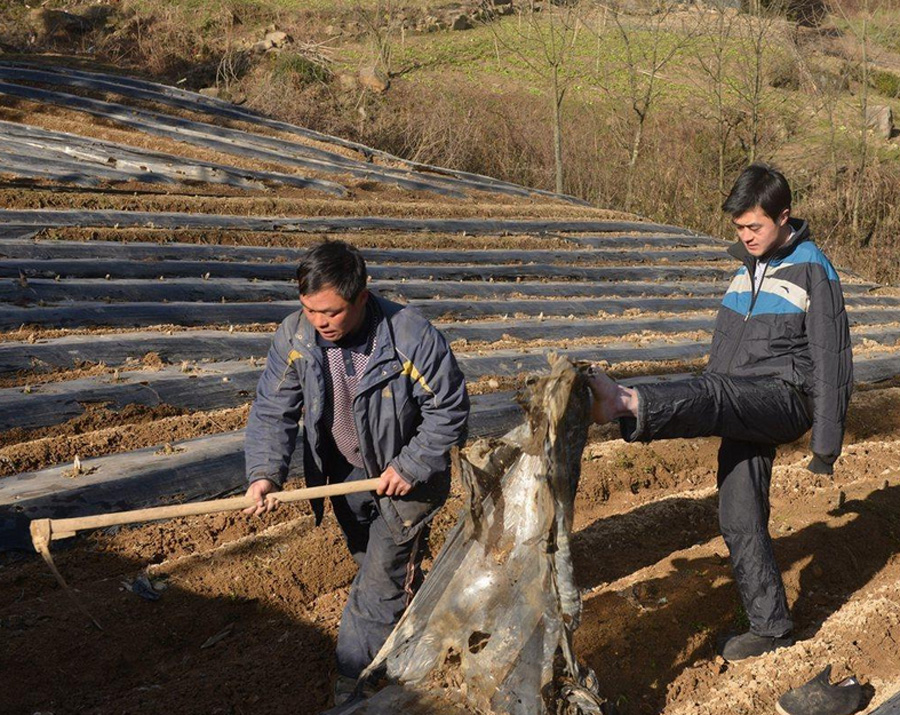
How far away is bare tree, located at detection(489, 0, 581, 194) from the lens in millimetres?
17281

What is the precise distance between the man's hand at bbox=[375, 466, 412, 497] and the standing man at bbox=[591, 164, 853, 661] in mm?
758

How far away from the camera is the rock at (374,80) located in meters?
21.8

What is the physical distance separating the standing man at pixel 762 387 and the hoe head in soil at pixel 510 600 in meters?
0.37

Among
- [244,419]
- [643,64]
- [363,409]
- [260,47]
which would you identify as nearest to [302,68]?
[260,47]

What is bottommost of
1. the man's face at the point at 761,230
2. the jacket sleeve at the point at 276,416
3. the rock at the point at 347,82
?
the jacket sleeve at the point at 276,416

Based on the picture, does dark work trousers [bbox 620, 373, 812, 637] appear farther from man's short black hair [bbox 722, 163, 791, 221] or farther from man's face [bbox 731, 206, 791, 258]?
man's short black hair [bbox 722, 163, 791, 221]

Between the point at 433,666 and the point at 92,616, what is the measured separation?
1.51 meters

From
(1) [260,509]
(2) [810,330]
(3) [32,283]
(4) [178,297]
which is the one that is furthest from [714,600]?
(3) [32,283]

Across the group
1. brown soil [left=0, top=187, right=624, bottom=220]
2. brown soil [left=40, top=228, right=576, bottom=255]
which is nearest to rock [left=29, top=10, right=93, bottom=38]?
brown soil [left=0, top=187, right=624, bottom=220]

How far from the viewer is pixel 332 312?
3.06 metres

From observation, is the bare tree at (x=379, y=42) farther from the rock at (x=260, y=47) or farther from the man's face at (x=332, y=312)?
the man's face at (x=332, y=312)

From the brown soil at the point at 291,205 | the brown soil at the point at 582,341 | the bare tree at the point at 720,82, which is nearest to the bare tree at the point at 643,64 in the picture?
the bare tree at the point at 720,82

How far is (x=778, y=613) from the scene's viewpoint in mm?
3664

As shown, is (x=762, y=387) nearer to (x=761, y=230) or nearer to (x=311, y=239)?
(x=761, y=230)
